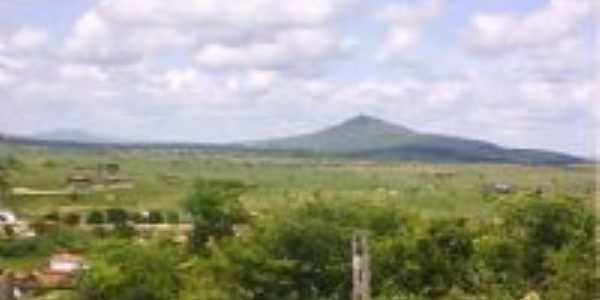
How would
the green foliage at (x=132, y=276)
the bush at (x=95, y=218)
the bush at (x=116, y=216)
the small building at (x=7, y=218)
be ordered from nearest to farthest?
the green foliage at (x=132, y=276) < the small building at (x=7, y=218) < the bush at (x=95, y=218) < the bush at (x=116, y=216)

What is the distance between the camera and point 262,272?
4384 cm

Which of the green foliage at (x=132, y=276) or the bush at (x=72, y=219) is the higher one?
the green foliage at (x=132, y=276)

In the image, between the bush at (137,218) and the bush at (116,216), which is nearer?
the bush at (116,216)

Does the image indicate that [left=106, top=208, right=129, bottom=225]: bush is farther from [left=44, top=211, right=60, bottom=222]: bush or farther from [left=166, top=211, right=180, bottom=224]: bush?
[left=44, top=211, right=60, bottom=222]: bush

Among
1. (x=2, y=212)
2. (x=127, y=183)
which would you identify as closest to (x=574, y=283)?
(x=2, y=212)

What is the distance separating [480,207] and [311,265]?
2631 inches

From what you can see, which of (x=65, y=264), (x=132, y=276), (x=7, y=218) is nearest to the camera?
(x=132, y=276)

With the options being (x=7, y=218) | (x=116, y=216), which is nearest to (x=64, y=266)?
(x=116, y=216)

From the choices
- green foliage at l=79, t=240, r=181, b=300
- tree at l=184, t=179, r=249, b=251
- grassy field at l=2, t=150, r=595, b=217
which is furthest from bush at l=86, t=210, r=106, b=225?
green foliage at l=79, t=240, r=181, b=300

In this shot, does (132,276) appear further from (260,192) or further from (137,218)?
(260,192)

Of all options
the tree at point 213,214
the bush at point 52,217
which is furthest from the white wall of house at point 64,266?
the bush at point 52,217

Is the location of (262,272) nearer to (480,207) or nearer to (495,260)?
(495,260)

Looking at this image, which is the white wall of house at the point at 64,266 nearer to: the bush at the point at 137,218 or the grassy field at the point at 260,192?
the grassy field at the point at 260,192

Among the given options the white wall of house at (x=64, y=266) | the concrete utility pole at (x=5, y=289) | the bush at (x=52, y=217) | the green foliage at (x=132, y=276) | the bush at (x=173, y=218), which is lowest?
the white wall of house at (x=64, y=266)
